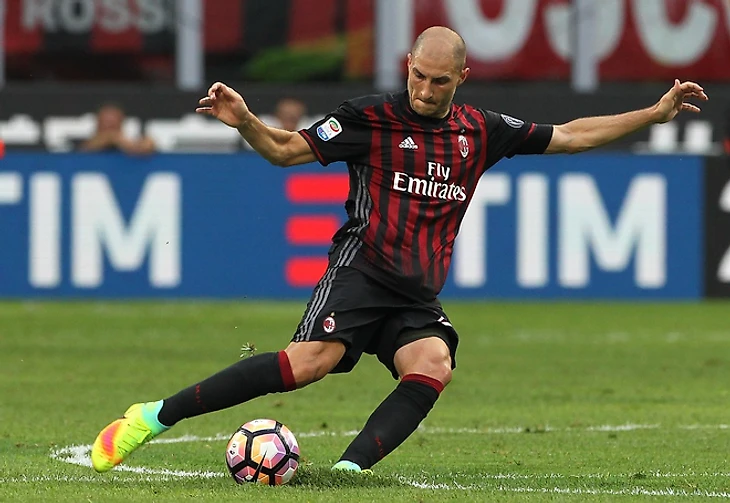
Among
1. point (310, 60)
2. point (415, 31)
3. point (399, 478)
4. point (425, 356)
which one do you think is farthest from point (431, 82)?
point (415, 31)

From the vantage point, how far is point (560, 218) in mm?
16812

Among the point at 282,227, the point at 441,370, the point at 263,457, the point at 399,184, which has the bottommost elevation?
the point at 282,227

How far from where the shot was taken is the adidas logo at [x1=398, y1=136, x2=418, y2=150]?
6957 millimetres

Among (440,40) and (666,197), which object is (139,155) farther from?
(440,40)

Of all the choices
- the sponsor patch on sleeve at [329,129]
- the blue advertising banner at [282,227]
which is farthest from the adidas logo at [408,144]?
the blue advertising banner at [282,227]

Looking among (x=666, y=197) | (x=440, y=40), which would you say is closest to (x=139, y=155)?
(x=666, y=197)

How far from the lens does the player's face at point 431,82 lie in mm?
6664

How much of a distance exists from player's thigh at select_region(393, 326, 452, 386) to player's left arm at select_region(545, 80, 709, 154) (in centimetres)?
96

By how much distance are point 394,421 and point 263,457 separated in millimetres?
511

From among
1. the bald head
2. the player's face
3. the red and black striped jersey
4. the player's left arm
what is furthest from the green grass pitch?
the bald head

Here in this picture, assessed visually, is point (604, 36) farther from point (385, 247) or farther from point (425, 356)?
point (425, 356)

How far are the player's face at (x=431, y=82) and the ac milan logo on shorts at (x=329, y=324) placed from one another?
35.0 inches

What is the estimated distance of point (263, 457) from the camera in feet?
21.7

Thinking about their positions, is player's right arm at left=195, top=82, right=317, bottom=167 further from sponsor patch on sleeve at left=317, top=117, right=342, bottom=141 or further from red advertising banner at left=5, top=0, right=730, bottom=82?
red advertising banner at left=5, top=0, right=730, bottom=82
